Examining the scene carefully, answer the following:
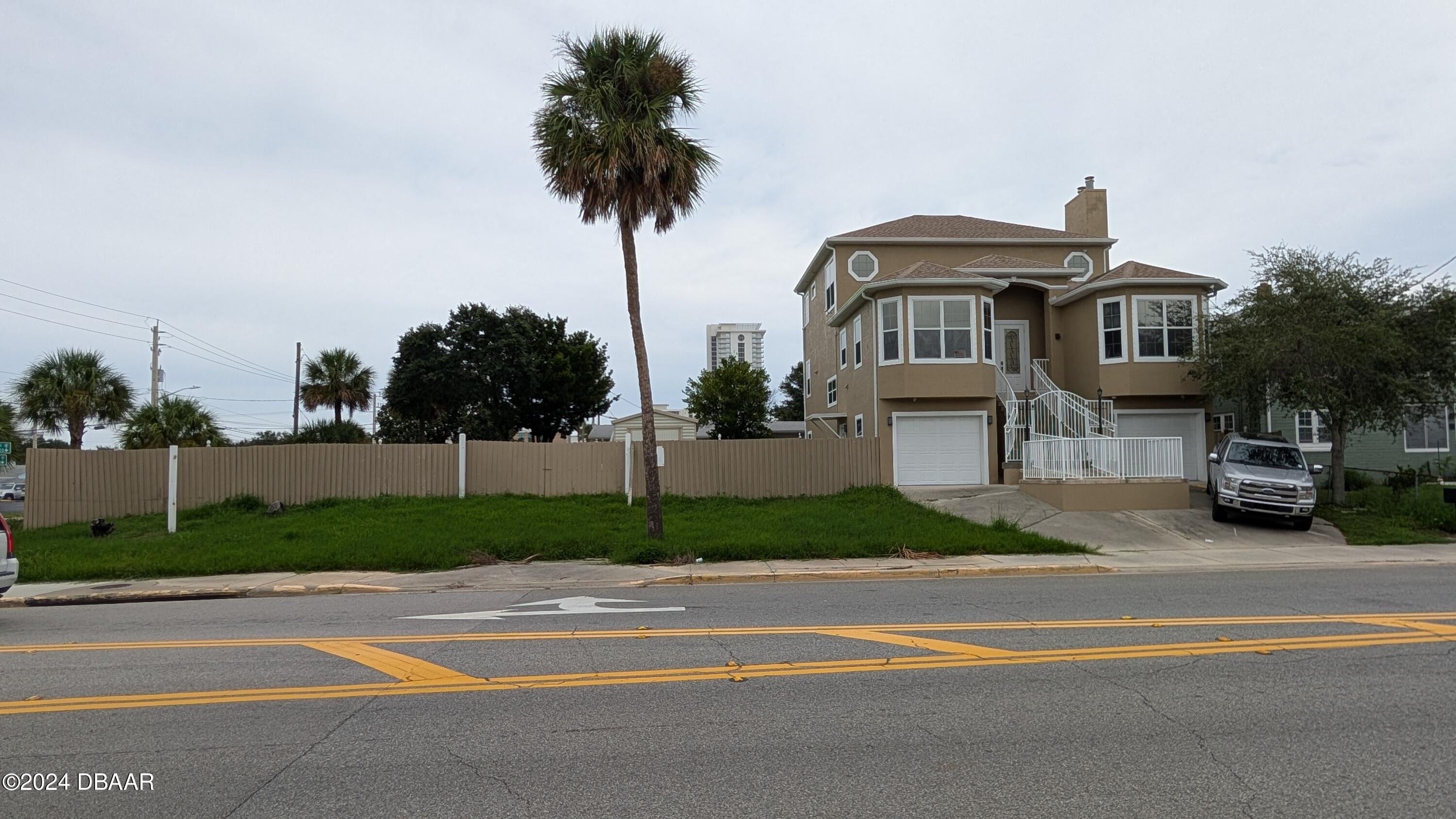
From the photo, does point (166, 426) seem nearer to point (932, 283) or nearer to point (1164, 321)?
point (932, 283)

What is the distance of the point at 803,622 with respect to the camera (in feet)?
30.5

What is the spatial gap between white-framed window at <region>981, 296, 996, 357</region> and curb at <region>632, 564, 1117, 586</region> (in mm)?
9804

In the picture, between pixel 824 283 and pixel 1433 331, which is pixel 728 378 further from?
pixel 1433 331

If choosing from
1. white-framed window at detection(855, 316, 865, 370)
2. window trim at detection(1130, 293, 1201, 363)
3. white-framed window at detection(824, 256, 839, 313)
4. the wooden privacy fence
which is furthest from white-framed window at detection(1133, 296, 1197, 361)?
white-framed window at detection(824, 256, 839, 313)

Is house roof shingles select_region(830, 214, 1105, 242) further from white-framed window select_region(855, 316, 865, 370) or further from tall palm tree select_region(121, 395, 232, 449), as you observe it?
tall palm tree select_region(121, 395, 232, 449)

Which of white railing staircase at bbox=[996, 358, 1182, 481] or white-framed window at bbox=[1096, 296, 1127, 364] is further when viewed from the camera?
white-framed window at bbox=[1096, 296, 1127, 364]

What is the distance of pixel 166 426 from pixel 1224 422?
35532 mm

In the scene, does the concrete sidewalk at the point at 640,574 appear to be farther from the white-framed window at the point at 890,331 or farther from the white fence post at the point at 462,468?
the white-framed window at the point at 890,331

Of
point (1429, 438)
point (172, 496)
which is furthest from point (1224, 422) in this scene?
point (172, 496)

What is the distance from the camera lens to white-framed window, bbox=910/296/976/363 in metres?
22.8

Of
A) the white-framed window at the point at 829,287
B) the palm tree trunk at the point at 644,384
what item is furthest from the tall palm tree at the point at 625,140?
the white-framed window at the point at 829,287

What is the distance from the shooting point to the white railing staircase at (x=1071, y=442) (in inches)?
762

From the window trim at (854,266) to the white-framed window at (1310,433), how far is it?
1433cm

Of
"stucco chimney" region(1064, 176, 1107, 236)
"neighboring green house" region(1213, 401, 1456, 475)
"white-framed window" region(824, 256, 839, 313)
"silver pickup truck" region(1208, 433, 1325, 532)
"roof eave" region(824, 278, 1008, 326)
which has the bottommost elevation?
"silver pickup truck" region(1208, 433, 1325, 532)
